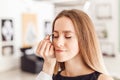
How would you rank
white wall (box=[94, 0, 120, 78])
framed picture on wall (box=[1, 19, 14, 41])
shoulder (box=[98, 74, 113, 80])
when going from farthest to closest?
white wall (box=[94, 0, 120, 78]), framed picture on wall (box=[1, 19, 14, 41]), shoulder (box=[98, 74, 113, 80])

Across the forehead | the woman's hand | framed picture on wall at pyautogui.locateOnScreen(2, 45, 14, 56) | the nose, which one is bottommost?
framed picture on wall at pyautogui.locateOnScreen(2, 45, 14, 56)

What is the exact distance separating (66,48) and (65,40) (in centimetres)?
3

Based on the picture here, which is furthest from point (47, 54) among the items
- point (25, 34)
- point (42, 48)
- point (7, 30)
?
point (25, 34)

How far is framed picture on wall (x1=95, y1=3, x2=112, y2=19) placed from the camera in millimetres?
2414

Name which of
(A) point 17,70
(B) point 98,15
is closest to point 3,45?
(A) point 17,70

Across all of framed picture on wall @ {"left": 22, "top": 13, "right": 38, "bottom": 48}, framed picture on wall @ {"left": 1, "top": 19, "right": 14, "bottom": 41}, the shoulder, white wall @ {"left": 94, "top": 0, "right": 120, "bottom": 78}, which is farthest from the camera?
white wall @ {"left": 94, "top": 0, "right": 120, "bottom": 78}

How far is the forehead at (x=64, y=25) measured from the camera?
0.74m

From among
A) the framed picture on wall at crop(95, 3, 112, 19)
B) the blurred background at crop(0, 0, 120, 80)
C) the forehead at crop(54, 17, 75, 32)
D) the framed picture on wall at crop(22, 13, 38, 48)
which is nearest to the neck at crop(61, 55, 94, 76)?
the forehead at crop(54, 17, 75, 32)

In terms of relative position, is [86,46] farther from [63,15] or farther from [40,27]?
[40,27]

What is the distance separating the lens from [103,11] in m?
2.49

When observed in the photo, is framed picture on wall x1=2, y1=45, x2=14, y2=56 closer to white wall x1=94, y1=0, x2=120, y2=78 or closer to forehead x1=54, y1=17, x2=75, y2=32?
white wall x1=94, y1=0, x2=120, y2=78

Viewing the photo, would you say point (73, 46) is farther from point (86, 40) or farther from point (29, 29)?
point (29, 29)

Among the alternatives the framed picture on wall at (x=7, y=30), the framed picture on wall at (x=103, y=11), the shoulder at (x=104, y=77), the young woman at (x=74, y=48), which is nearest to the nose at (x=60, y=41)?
the young woman at (x=74, y=48)

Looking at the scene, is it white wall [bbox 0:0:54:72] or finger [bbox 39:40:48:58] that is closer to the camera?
finger [bbox 39:40:48:58]
